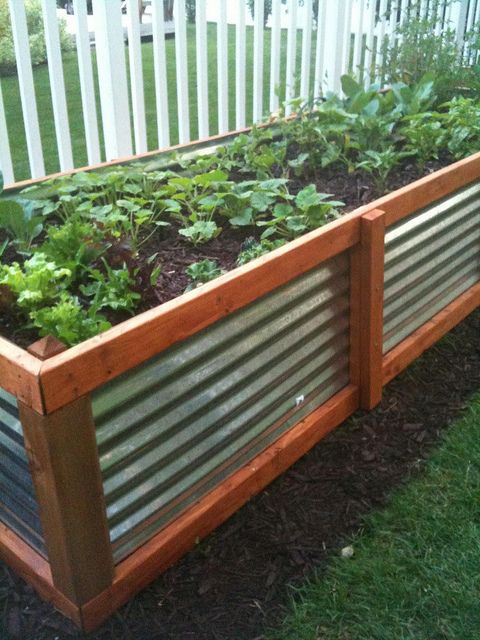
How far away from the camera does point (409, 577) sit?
6.64 ft

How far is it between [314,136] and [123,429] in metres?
2.03

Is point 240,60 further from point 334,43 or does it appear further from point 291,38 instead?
point 334,43

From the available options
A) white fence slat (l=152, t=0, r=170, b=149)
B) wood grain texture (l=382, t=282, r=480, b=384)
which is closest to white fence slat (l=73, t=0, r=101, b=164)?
white fence slat (l=152, t=0, r=170, b=149)

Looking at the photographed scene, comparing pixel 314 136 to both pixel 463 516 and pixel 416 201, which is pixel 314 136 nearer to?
pixel 416 201

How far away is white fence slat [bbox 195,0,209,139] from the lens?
11.7 feet

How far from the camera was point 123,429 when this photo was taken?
5.91 feet

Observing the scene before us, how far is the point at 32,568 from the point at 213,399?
64 centimetres

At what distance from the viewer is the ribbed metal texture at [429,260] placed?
2.73 meters

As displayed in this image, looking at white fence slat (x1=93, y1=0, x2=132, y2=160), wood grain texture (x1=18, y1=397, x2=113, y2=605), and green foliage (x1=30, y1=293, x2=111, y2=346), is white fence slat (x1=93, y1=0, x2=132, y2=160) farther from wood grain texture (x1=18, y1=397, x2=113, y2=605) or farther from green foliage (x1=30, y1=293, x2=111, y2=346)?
wood grain texture (x1=18, y1=397, x2=113, y2=605)

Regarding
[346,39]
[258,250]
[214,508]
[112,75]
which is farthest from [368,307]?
[346,39]

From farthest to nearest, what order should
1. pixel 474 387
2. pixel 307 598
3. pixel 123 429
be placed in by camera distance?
pixel 474 387 < pixel 307 598 < pixel 123 429

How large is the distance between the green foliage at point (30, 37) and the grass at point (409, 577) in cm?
649

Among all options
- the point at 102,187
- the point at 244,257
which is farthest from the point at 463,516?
the point at 102,187

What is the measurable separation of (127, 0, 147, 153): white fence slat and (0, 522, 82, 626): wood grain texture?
208cm
